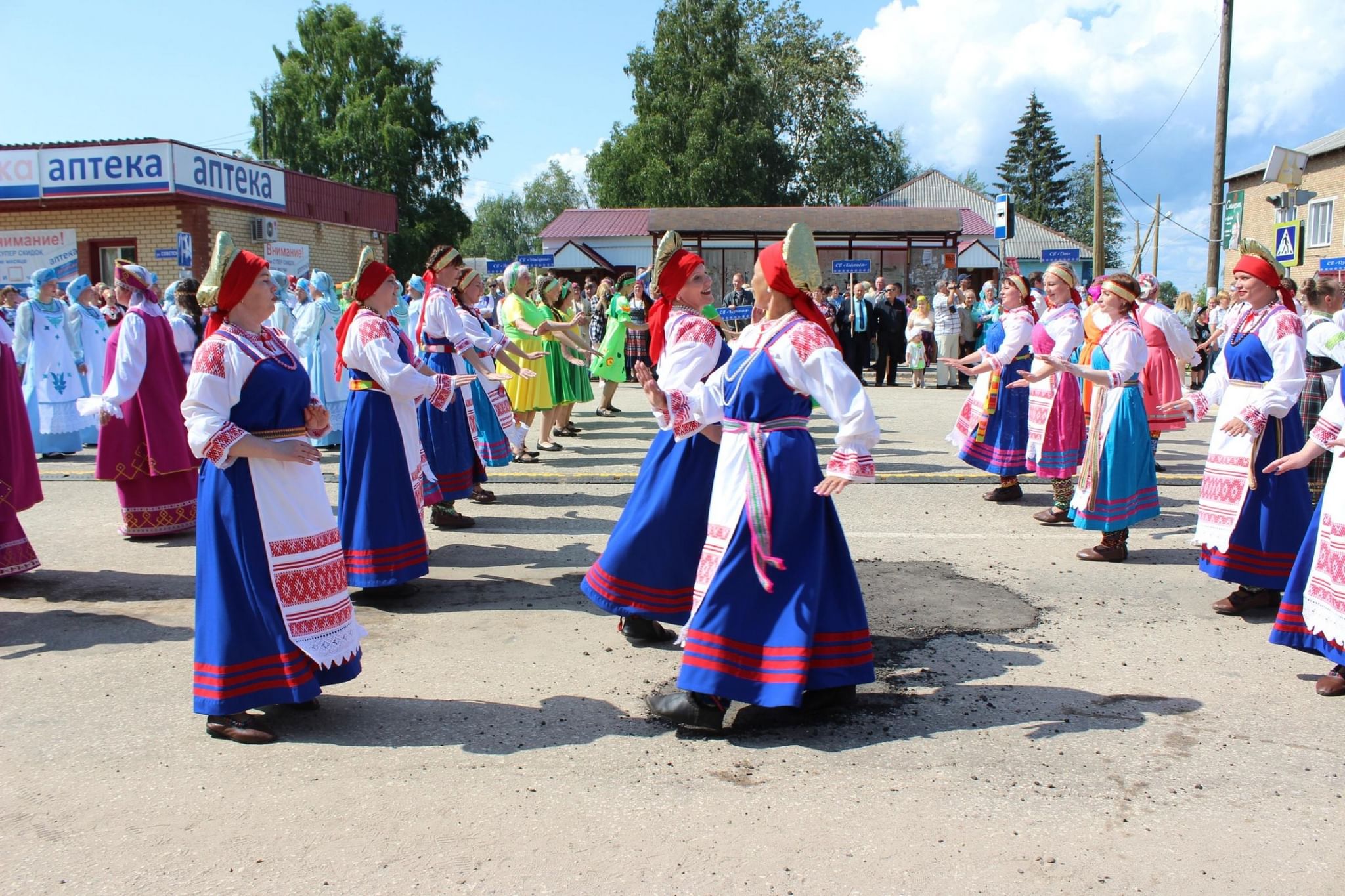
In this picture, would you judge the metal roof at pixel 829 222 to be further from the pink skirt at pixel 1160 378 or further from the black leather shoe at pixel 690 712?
the black leather shoe at pixel 690 712

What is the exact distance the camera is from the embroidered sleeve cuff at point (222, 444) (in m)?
3.77

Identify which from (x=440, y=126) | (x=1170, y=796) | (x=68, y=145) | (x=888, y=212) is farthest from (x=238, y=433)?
(x=440, y=126)

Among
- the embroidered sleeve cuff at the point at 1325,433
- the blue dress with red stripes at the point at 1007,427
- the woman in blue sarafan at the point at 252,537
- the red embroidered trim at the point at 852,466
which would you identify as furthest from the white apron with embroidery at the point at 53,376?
the embroidered sleeve cuff at the point at 1325,433

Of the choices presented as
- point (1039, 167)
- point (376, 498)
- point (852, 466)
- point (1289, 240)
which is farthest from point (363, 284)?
point (1039, 167)

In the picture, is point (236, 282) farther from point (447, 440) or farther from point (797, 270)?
point (447, 440)

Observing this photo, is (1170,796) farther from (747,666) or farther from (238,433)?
(238,433)

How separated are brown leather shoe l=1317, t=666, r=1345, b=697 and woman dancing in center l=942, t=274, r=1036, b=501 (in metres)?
3.88

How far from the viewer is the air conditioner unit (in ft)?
76.9

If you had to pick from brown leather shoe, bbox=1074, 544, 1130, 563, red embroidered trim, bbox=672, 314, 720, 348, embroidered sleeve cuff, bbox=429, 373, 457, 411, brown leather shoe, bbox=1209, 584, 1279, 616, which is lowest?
brown leather shoe, bbox=1209, 584, 1279, 616

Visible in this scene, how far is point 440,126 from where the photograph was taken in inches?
1816

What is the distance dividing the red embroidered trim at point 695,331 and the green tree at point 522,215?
8962cm

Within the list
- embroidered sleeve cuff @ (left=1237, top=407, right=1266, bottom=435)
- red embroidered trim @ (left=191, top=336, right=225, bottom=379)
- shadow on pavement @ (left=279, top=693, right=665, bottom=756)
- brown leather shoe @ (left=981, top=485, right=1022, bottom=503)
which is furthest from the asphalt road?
brown leather shoe @ (left=981, top=485, right=1022, bottom=503)

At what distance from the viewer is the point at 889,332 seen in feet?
65.5

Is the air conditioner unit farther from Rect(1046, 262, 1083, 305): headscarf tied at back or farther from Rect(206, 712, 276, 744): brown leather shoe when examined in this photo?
Rect(206, 712, 276, 744): brown leather shoe
